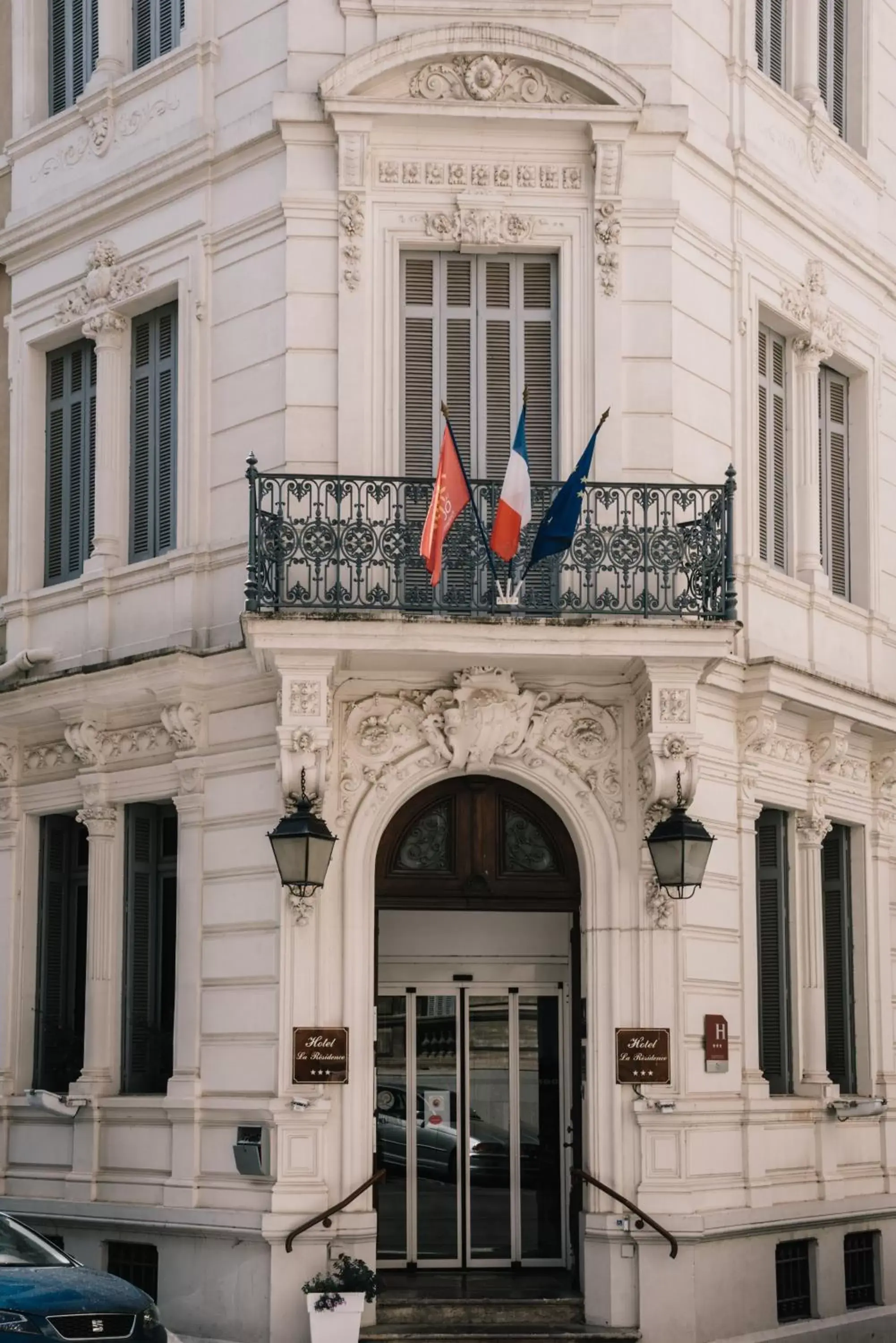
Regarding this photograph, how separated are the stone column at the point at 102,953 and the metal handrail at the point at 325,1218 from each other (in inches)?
112

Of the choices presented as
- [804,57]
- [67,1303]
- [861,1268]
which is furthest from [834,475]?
[67,1303]

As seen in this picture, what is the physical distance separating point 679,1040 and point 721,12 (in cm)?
905

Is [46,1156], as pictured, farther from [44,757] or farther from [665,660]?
[665,660]

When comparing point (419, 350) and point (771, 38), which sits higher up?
point (771, 38)

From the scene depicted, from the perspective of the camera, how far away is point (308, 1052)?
53.1ft

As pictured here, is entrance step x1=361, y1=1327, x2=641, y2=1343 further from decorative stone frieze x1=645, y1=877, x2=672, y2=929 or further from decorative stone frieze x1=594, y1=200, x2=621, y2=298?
decorative stone frieze x1=594, y1=200, x2=621, y2=298

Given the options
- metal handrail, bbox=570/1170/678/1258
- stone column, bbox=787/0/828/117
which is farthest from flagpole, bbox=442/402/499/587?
stone column, bbox=787/0/828/117

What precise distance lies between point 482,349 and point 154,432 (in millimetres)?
3260

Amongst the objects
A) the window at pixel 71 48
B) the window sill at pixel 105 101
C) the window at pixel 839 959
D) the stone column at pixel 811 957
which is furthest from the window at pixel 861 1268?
the window at pixel 71 48

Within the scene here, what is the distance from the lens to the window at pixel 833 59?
807 inches

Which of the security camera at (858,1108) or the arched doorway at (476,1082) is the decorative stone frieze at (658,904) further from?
the security camera at (858,1108)

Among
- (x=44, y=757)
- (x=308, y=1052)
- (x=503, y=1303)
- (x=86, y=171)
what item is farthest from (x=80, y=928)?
(x=86, y=171)

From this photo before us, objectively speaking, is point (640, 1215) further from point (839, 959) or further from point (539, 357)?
point (539, 357)

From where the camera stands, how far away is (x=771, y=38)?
19609 millimetres
